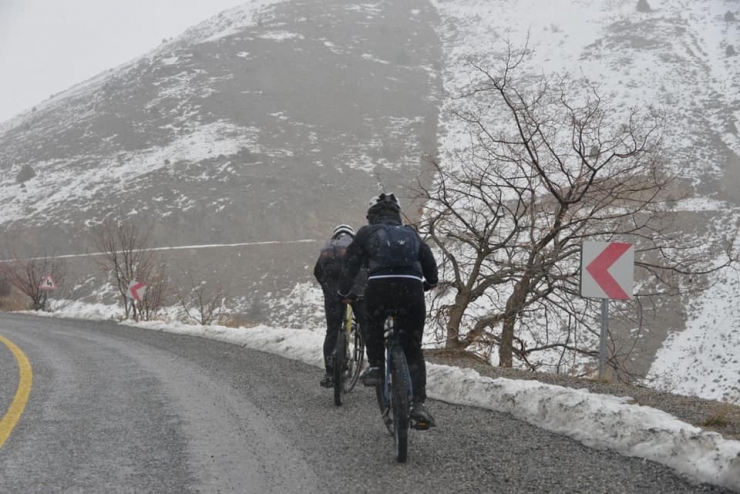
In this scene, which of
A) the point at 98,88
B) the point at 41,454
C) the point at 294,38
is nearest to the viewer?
the point at 41,454

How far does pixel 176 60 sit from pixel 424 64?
151ft

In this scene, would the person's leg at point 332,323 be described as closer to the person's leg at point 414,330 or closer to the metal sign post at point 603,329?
the person's leg at point 414,330

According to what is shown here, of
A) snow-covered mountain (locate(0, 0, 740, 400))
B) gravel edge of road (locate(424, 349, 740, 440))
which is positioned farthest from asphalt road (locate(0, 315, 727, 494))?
snow-covered mountain (locate(0, 0, 740, 400))

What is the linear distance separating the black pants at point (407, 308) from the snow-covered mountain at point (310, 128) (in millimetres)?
Answer: 19492

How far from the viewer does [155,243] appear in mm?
60594

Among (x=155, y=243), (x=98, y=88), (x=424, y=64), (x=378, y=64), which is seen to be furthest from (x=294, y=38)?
(x=155, y=243)

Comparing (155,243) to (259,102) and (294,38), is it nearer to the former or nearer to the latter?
(259,102)

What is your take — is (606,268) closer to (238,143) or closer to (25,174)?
(238,143)

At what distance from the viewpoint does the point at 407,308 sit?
4.39 m

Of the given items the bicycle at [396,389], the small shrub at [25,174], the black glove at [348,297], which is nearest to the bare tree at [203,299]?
the black glove at [348,297]

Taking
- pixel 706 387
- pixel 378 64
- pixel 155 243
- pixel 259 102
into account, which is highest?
pixel 378 64

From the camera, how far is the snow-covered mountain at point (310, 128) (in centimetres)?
5231

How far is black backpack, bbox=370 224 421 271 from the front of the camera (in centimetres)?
445

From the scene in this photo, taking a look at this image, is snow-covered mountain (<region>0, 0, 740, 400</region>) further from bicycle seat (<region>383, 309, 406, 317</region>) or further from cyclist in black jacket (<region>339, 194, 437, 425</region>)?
bicycle seat (<region>383, 309, 406, 317</region>)
